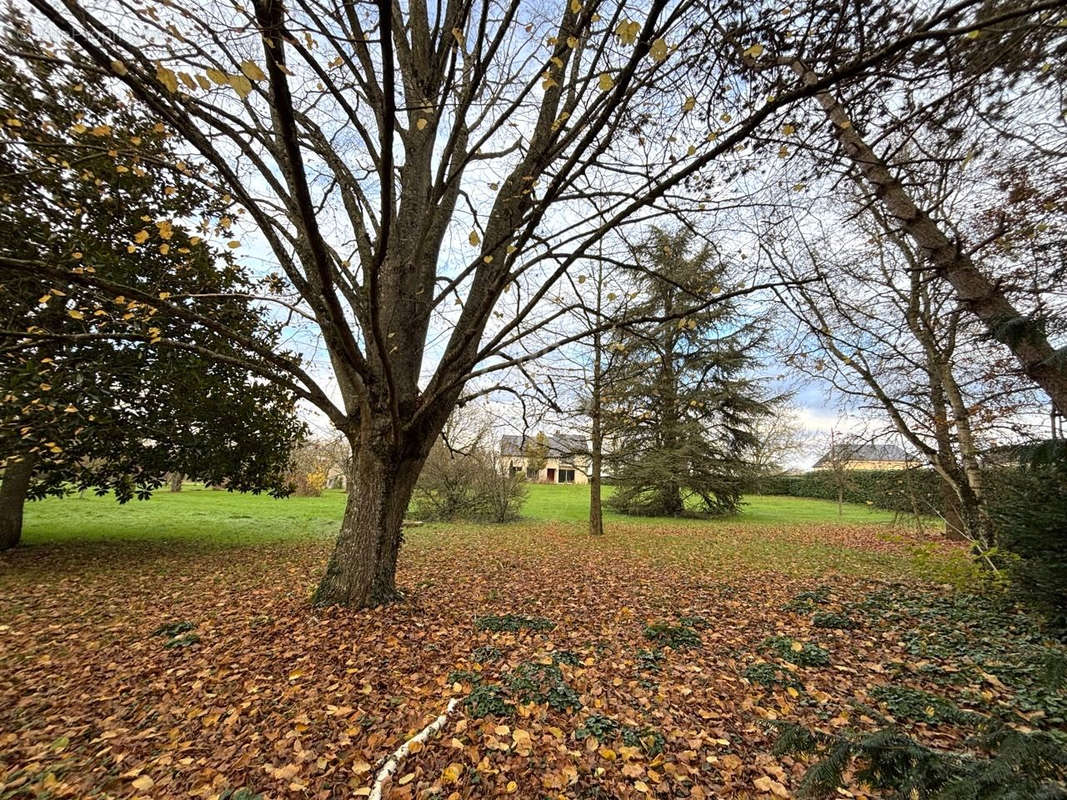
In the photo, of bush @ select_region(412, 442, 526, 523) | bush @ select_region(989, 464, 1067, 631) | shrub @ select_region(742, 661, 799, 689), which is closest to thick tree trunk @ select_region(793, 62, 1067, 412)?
bush @ select_region(989, 464, 1067, 631)

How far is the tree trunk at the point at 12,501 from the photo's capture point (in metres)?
7.06

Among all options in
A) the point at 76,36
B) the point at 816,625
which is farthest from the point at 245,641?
the point at 816,625

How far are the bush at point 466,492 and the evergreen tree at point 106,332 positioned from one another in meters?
6.96

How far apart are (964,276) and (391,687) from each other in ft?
20.2

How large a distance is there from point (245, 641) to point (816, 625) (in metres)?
5.57

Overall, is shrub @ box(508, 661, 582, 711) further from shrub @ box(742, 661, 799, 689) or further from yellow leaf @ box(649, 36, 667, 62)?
yellow leaf @ box(649, 36, 667, 62)

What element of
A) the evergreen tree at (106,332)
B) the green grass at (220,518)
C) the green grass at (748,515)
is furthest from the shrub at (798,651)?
the green grass at (748,515)

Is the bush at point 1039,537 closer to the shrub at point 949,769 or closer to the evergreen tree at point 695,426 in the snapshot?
the shrub at point 949,769

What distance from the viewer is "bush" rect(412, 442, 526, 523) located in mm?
15031

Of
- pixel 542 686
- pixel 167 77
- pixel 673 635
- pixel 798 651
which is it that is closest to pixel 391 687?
pixel 542 686

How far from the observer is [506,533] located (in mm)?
12562

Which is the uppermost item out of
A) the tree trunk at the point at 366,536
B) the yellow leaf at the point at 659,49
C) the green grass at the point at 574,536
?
the yellow leaf at the point at 659,49

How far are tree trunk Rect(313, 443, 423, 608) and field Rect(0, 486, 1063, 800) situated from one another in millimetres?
249

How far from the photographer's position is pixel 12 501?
A: 7191 millimetres
